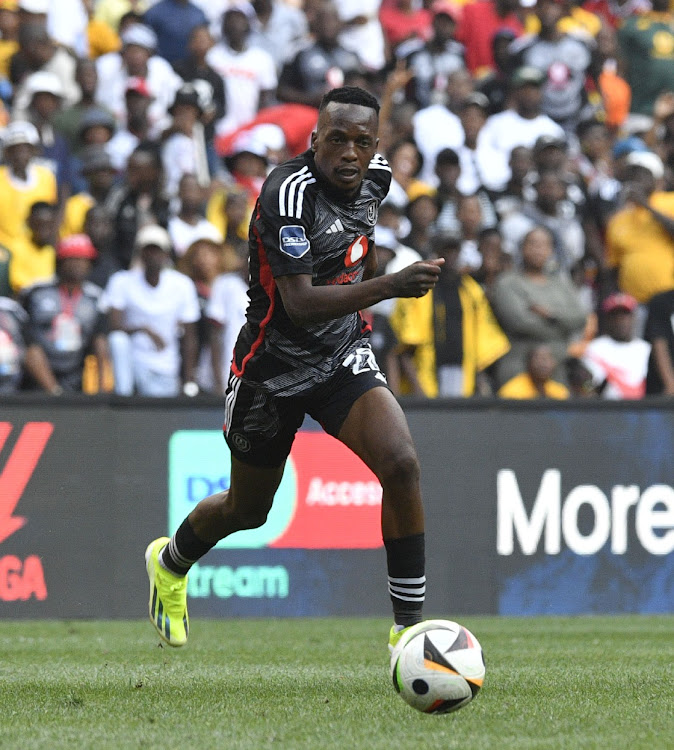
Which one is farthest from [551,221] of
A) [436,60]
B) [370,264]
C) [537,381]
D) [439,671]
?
[439,671]

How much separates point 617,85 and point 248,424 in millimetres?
11353

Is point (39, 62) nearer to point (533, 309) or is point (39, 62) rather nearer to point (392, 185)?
point (392, 185)

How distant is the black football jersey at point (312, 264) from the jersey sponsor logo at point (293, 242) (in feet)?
0.12

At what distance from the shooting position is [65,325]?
417 inches

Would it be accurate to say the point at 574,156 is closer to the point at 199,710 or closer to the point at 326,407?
the point at 326,407

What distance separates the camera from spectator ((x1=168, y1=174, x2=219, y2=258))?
39.5ft

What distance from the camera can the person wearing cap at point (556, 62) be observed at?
15.2 m

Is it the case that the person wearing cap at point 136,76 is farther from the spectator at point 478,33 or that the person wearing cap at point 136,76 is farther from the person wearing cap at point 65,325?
the spectator at point 478,33

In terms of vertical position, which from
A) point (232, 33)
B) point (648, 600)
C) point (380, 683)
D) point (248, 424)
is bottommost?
point (648, 600)

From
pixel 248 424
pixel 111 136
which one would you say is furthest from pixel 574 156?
pixel 248 424

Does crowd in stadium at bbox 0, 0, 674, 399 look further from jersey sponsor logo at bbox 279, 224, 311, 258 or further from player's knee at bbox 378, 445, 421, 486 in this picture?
player's knee at bbox 378, 445, 421, 486

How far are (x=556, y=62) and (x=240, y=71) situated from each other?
3.42 metres

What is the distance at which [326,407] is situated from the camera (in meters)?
5.89

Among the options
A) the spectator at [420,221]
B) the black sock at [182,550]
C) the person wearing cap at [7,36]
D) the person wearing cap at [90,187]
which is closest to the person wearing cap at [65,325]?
the person wearing cap at [90,187]
